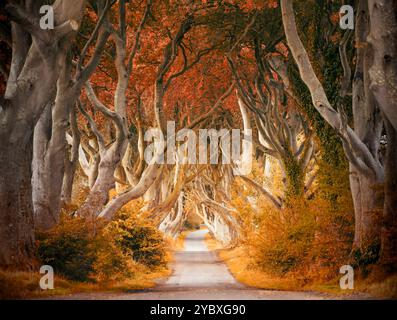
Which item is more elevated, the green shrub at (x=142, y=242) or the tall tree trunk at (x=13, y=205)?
the tall tree trunk at (x=13, y=205)

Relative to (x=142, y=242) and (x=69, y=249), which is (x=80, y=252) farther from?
(x=142, y=242)

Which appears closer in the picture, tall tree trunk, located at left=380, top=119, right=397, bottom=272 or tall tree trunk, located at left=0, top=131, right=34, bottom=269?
tall tree trunk, located at left=0, top=131, right=34, bottom=269

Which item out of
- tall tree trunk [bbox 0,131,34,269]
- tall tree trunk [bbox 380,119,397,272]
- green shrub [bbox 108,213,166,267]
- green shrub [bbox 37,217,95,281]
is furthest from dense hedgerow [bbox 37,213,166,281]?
tall tree trunk [bbox 380,119,397,272]

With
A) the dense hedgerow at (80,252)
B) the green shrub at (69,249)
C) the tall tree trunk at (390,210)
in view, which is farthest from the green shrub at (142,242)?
the tall tree trunk at (390,210)

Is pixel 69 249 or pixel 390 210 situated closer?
pixel 390 210

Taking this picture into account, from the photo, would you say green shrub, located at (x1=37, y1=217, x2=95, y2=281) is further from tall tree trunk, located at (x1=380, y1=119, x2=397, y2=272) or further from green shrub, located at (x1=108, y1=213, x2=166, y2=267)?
tall tree trunk, located at (x1=380, y1=119, x2=397, y2=272)

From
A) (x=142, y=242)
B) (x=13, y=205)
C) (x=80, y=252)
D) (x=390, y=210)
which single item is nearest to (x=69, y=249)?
(x=80, y=252)

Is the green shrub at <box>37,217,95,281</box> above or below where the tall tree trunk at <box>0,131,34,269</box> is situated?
below

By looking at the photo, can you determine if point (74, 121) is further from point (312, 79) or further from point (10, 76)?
point (312, 79)

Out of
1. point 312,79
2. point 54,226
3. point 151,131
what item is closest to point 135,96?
point 151,131

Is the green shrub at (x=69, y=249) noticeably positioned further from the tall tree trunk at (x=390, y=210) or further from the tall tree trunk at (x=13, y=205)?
the tall tree trunk at (x=390, y=210)

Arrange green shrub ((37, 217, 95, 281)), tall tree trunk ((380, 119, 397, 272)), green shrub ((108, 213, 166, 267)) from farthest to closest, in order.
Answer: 1. green shrub ((108, 213, 166, 267))
2. green shrub ((37, 217, 95, 281))
3. tall tree trunk ((380, 119, 397, 272))

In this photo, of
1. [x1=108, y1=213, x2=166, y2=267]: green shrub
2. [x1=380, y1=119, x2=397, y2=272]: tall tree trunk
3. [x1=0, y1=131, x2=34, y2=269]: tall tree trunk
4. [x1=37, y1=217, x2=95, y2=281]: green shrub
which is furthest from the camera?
[x1=108, y1=213, x2=166, y2=267]: green shrub

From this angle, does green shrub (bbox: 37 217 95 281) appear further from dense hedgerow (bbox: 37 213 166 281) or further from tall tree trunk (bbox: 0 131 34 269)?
tall tree trunk (bbox: 0 131 34 269)
